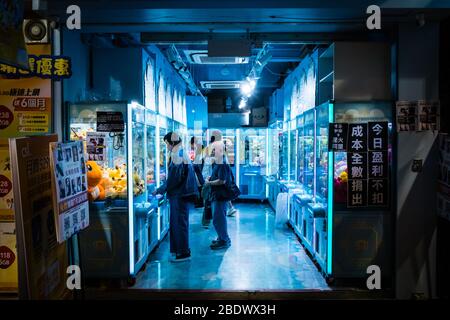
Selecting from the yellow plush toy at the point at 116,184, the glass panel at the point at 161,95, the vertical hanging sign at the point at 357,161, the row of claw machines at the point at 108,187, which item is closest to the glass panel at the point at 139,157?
the row of claw machines at the point at 108,187

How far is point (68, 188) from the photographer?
2703 mm

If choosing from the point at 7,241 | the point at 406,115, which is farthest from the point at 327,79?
the point at 7,241

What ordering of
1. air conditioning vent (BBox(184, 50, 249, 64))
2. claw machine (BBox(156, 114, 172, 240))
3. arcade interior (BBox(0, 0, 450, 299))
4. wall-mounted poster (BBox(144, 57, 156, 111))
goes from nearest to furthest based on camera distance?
arcade interior (BBox(0, 0, 450, 299)) → wall-mounted poster (BBox(144, 57, 156, 111)) → air conditioning vent (BBox(184, 50, 249, 64)) → claw machine (BBox(156, 114, 172, 240))

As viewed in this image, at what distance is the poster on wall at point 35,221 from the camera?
87.5 inches

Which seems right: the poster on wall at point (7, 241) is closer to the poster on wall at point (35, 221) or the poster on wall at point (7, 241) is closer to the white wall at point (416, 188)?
the poster on wall at point (35, 221)

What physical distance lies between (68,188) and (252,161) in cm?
825

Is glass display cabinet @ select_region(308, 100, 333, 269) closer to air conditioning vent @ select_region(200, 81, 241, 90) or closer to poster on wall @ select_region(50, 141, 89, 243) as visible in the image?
poster on wall @ select_region(50, 141, 89, 243)

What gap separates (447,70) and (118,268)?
14.6 feet

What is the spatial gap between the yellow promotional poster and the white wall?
3766mm

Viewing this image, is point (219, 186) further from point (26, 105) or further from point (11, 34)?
point (11, 34)

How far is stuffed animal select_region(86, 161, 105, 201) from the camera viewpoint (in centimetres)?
442

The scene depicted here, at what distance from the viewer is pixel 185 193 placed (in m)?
5.45

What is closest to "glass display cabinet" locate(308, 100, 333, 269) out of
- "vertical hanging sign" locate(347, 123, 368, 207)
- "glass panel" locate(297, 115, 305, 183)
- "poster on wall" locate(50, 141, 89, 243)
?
"vertical hanging sign" locate(347, 123, 368, 207)

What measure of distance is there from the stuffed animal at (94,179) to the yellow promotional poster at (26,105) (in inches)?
A: 35.2
